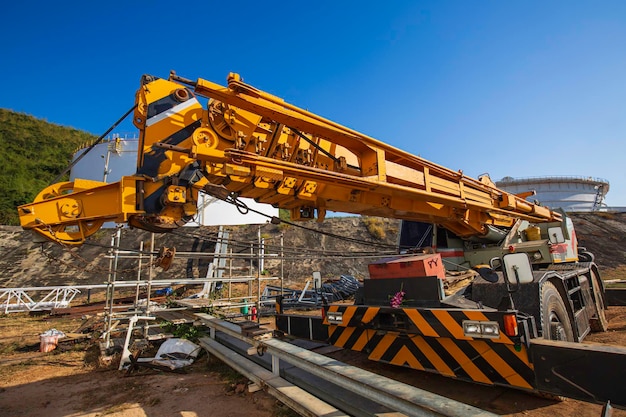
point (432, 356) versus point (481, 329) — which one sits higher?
point (481, 329)

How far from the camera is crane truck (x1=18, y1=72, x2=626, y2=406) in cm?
294

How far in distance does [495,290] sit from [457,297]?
16.5 inches

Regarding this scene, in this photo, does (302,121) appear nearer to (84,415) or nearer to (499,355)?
(499,355)

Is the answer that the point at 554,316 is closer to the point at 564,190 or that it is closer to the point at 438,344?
the point at 438,344

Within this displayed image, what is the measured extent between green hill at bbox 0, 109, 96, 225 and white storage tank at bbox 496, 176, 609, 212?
4581 cm

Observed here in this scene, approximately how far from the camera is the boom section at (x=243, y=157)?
10.4ft

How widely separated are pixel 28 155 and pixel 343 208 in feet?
129

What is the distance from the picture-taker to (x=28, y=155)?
102 ft

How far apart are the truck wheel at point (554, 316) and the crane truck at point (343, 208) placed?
0.01 meters

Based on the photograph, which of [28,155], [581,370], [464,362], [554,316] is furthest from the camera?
[28,155]

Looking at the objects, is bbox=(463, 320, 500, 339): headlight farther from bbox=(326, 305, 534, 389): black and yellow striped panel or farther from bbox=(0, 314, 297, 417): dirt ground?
bbox=(0, 314, 297, 417): dirt ground

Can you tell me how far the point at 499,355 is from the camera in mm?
3016

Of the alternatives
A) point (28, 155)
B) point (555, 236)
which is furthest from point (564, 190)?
point (28, 155)

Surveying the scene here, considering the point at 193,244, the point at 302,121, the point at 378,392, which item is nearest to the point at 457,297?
the point at 378,392
